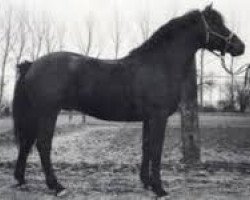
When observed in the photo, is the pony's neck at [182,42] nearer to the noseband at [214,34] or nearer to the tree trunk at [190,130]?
the noseband at [214,34]

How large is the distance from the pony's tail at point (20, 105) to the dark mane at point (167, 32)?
5.64ft

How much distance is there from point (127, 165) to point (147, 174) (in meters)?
1.70

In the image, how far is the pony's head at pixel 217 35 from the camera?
6.62 meters

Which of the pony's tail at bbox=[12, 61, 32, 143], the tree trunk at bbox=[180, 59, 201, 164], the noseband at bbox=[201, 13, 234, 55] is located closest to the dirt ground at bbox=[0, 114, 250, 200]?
the tree trunk at bbox=[180, 59, 201, 164]

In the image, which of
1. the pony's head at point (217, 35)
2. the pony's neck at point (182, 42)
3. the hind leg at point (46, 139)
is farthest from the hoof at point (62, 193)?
the pony's head at point (217, 35)

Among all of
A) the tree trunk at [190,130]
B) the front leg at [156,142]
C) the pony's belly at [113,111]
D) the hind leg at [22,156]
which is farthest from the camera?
the tree trunk at [190,130]

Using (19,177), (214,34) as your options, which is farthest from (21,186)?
(214,34)

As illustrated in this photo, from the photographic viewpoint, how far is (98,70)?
249 inches

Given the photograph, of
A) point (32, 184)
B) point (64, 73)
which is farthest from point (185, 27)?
point (32, 184)

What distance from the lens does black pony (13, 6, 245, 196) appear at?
6141mm

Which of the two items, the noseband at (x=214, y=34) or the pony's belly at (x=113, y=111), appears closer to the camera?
the pony's belly at (x=113, y=111)

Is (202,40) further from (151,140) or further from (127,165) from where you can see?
(127,165)

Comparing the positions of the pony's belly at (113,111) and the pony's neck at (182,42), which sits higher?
the pony's neck at (182,42)

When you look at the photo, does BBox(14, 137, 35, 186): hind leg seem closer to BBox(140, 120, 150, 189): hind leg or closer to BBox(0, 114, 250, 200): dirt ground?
BBox(0, 114, 250, 200): dirt ground
